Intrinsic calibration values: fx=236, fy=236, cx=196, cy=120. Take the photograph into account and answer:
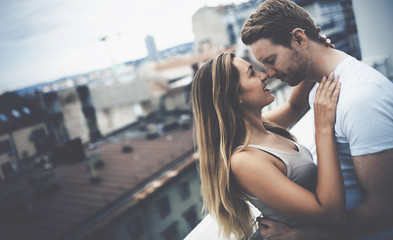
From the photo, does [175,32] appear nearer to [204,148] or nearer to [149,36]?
[149,36]

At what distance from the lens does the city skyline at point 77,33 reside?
243cm

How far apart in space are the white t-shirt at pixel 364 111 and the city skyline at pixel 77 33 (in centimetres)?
175

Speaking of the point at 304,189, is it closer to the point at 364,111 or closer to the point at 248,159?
the point at 248,159

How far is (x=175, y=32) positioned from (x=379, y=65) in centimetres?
282

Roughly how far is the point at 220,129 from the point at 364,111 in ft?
1.53

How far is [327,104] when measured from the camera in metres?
0.80

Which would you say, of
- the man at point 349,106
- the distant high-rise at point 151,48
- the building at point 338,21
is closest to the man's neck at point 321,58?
the man at point 349,106

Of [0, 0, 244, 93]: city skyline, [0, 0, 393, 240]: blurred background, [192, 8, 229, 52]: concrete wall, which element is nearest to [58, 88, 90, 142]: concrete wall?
[0, 0, 393, 240]: blurred background

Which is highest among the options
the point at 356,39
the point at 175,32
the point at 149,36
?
the point at 149,36

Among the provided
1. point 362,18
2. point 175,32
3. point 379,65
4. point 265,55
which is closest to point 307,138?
point 265,55

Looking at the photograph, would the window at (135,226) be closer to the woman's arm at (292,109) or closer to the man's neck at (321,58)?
the woman's arm at (292,109)

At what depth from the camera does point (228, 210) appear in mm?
915

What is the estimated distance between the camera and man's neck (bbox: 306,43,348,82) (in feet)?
3.02

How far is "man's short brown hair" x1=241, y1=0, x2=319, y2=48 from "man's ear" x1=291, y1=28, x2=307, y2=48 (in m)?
0.02
